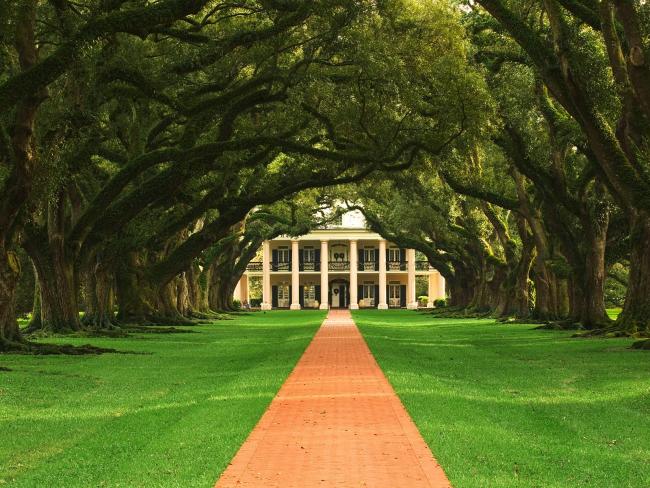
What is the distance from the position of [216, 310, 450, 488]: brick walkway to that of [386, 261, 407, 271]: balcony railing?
84.6 m

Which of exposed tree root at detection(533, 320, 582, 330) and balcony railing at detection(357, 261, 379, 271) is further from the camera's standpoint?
balcony railing at detection(357, 261, 379, 271)

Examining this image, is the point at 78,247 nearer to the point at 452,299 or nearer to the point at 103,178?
the point at 103,178

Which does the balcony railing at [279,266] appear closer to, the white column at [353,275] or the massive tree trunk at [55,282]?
the white column at [353,275]

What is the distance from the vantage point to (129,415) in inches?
474

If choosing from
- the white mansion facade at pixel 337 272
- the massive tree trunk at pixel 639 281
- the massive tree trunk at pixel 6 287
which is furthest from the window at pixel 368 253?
the massive tree trunk at pixel 6 287

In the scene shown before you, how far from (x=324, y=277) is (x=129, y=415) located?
8613cm

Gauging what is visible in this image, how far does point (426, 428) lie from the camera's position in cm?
1024

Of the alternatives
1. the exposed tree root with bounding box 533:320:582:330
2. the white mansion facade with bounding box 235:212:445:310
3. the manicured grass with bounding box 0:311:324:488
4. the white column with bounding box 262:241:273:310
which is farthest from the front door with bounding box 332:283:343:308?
the manicured grass with bounding box 0:311:324:488

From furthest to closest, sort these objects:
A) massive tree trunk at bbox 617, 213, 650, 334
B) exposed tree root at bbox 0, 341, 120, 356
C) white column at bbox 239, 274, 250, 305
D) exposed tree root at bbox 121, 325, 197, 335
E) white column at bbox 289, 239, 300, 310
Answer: white column at bbox 239, 274, 250, 305, white column at bbox 289, 239, 300, 310, exposed tree root at bbox 121, 325, 197, 335, massive tree trunk at bbox 617, 213, 650, 334, exposed tree root at bbox 0, 341, 120, 356

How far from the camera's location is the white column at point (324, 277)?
98.0m

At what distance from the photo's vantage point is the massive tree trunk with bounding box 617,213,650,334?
25.8 m

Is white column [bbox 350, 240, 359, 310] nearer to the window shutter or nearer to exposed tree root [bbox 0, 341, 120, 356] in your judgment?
the window shutter

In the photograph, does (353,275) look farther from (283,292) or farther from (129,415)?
(129,415)

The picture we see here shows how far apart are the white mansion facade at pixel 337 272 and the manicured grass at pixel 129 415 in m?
74.7
